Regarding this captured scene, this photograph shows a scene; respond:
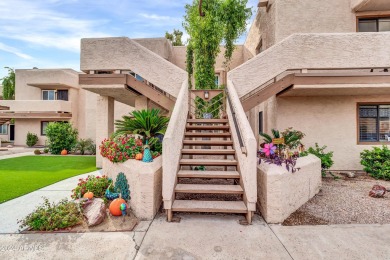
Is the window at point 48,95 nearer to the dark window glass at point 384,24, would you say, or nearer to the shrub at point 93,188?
the shrub at point 93,188

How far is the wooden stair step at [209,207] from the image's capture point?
4.17 meters

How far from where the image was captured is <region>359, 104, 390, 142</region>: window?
8.86m

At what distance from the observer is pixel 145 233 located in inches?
148

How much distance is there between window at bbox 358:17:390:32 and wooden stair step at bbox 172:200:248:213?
1042 cm

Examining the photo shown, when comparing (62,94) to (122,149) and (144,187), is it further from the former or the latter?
(144,187)

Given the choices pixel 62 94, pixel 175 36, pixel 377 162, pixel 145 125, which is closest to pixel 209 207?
pixel 145 125

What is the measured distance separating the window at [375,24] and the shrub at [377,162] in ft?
17.9

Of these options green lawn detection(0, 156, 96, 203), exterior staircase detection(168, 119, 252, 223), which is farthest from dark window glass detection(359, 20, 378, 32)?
green lawn detection(0, 156, 96, 203)

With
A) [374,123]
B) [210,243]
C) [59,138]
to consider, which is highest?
[374,123]

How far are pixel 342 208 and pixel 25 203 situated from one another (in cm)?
816

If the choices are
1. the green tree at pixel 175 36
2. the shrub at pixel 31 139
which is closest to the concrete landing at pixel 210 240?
the shrub at pixel 31 139

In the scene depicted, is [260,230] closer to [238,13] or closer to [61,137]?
[238,13]

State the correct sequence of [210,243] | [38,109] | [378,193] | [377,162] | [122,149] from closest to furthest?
[210,243] → [122,149] → [378,193] → [377,162] → [38,109]

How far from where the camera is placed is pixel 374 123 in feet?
29.4
